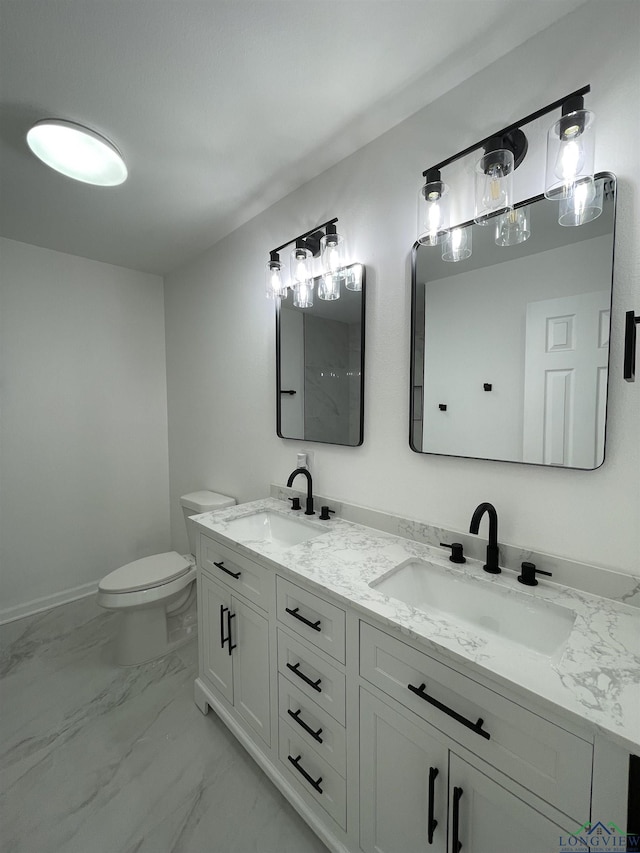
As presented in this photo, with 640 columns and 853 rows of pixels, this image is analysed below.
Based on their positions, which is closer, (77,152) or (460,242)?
(460,242)

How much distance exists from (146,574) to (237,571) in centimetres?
94

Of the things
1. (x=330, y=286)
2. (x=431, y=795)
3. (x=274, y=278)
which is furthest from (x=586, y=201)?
(x=431, y=795)

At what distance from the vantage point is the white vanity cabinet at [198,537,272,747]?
1.29 metres

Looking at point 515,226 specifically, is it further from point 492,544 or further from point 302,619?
point 302,619

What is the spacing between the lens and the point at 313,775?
112cm

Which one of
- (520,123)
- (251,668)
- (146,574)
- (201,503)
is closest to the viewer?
(520,123)

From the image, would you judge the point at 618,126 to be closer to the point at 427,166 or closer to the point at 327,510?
the point at 427,166

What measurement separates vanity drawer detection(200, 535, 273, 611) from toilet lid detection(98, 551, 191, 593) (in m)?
0.54

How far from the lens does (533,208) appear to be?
3.51 feet

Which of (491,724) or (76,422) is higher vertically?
(76,422)

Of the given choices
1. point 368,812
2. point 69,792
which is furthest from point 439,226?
point 69,792

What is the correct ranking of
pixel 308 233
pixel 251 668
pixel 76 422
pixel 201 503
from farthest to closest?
pixel 76 422 < pixel 201 503 < pixel 308 233 < pixel 251 668

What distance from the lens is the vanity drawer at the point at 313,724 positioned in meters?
1.03

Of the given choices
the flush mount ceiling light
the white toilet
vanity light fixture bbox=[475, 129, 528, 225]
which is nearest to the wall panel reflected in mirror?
vanity light fixture bbox=[475, 129, 528, 225]
